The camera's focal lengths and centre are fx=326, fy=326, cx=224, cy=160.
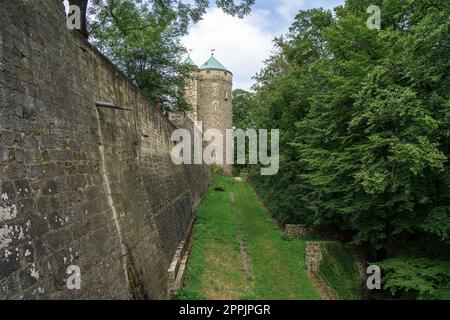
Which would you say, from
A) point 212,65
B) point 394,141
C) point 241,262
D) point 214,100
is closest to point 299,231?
point 241,262

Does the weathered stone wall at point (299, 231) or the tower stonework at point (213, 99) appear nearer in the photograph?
the weathered stone wall at point (299, 231)

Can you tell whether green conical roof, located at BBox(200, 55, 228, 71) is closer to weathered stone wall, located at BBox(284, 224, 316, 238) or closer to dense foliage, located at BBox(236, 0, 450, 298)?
dense foliage, located at BBox(236, 0, 450, 298)

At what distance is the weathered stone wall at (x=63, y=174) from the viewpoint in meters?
3.25

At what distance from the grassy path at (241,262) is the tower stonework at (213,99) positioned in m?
22.5

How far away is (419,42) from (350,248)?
7.44 m

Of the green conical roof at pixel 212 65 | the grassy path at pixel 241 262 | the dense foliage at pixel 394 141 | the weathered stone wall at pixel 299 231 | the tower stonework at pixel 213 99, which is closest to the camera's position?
the dense foliage at pixel 394 141

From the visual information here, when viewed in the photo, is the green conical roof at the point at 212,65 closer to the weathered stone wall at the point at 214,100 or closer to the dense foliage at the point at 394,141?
the weathered stone wall at the point at 214,100

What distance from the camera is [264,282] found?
9484mm

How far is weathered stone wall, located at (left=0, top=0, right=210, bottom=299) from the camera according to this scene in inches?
128

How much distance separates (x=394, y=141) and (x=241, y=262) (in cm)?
623

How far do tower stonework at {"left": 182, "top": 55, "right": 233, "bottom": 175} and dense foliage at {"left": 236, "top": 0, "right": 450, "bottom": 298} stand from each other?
25456mm

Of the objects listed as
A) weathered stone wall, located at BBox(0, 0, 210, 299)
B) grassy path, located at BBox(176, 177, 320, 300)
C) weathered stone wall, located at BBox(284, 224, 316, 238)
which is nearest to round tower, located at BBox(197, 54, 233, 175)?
grassy path, located at BBox(176, 177, 320, 300)

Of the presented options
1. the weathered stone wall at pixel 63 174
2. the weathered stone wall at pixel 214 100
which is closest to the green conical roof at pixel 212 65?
the weathered stone wall at pixel 214 100

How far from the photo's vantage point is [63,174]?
4230 mm
